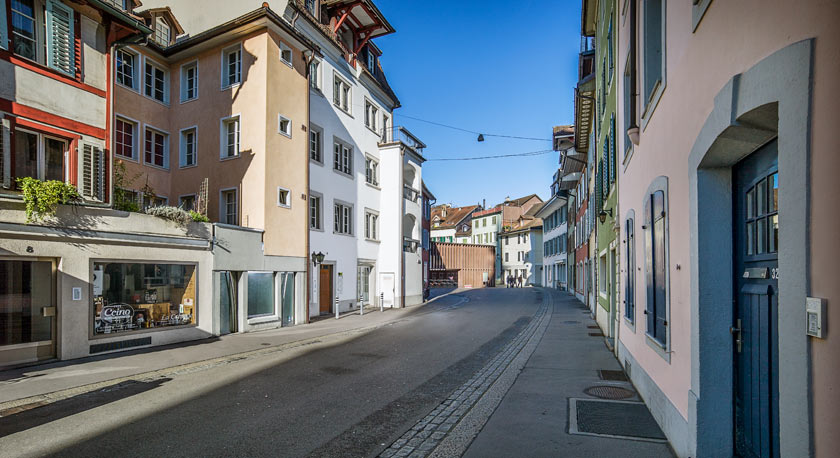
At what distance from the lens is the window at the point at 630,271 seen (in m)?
8.20

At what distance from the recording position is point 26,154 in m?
10.8

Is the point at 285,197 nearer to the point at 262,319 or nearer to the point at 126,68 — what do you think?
the point at 262,319

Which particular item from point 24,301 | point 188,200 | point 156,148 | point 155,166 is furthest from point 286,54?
point 24,301

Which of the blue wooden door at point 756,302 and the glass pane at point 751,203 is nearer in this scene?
the blue wooden door at point 756,302

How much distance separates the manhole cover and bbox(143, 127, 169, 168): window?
18525 mm

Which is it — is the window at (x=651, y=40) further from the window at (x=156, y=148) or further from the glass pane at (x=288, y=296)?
the window at (x=156, y=148)

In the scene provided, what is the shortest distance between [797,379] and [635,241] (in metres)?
5.87

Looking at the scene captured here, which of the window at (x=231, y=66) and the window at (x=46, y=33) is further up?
the window at (x=231, y=66)

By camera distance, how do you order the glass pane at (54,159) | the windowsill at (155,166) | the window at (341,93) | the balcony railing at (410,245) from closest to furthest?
the glass pane at (54,159), the windowsill at (155,166), the window at (341,93), the balcony railing at (410,245)

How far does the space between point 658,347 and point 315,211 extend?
56.9ft

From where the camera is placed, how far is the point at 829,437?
223 cm

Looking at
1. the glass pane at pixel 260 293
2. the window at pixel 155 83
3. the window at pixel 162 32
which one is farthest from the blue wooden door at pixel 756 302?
the window at pixel 162 32

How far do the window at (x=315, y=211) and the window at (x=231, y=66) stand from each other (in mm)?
5340

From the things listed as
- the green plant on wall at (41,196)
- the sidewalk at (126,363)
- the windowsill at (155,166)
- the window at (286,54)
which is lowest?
the sidewalk at (126,363)
